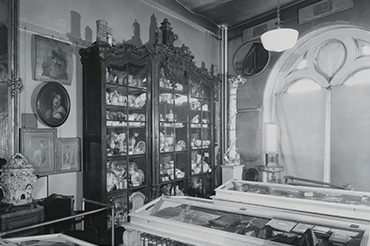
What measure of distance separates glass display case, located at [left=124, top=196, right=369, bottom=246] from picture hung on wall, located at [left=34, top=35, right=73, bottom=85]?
2091 millimetres

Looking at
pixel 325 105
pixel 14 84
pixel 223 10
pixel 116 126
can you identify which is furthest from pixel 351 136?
pixel 14 84

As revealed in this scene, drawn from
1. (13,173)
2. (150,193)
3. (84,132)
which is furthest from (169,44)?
(13,173)

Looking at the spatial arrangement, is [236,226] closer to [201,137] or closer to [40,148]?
[40,148]

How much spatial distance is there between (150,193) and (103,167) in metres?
0.95

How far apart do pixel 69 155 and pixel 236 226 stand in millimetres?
2498

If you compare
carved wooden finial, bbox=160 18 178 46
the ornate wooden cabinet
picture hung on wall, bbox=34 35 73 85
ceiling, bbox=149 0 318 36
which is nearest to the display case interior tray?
the ornate wooden cabinet

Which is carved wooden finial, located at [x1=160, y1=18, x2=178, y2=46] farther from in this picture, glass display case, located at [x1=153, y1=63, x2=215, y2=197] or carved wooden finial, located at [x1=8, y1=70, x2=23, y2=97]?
carved wooden finial, located at [x1=8, y1=70, x2=23, y2=97]

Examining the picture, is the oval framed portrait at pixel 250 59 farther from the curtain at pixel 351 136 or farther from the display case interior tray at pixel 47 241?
the display case interior tray at pixel 47 241

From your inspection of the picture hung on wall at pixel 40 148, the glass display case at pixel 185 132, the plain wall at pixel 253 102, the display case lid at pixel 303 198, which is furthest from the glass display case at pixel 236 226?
the plain wall at pixel 253 102

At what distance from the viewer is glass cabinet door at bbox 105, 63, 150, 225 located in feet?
13.6

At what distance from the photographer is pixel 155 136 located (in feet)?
15.0

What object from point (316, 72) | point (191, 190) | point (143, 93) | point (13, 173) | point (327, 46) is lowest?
point (191, 190)

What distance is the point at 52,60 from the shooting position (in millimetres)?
3838

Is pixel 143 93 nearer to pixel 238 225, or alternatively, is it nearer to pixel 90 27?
pixel 90 27
